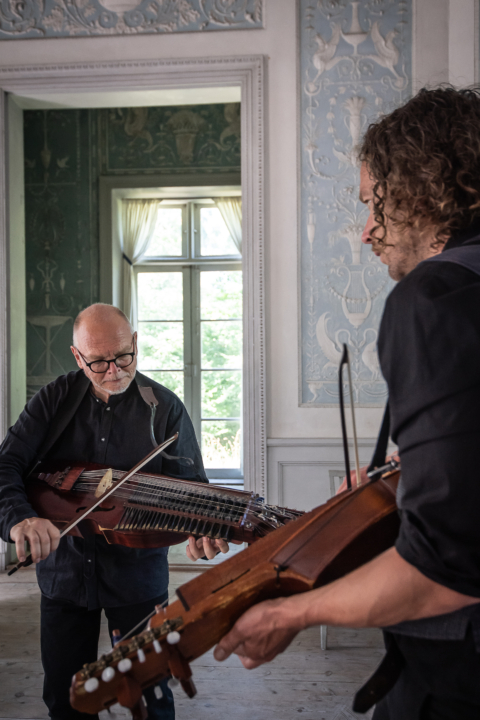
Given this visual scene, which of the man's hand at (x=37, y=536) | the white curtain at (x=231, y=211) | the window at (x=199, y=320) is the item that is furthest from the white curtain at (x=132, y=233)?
the man's hand at (x=37, y=536)

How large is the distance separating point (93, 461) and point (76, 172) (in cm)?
425

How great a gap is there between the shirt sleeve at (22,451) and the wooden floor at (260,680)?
1.07 m

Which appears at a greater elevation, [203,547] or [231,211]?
[231,211]

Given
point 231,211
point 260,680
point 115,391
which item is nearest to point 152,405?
point 115,391

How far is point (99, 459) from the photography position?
175cm

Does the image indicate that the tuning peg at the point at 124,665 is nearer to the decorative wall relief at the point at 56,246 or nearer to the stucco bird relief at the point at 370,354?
the stucco bird relief at the point at 370,354

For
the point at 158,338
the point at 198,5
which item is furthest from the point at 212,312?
the point at 198,5

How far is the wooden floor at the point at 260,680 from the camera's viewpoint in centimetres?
218

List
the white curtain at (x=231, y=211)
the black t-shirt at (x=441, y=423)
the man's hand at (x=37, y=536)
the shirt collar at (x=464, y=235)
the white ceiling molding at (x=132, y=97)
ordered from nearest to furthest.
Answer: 1. the black t-shirt at (x=441, y=423)
2. the shirt collar at (x=464, y=235)
3. the man's hand at (x=37, y=536)
4. the white ceiling molding at (x=132, y=97)
5. the white curtain at (x=231, y=211)

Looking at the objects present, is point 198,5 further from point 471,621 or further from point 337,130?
point 471,621

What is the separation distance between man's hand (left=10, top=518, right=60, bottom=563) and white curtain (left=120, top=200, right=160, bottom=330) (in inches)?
173

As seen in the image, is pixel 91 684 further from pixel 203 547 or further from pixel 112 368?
pixel 112 368

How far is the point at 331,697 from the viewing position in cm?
226

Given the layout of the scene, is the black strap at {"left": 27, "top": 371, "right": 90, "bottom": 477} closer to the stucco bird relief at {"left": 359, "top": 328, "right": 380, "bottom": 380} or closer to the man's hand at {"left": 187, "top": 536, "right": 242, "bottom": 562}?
the man's hand at {"left": 187, "top": 536, "right": 242, "bottom": 562}
